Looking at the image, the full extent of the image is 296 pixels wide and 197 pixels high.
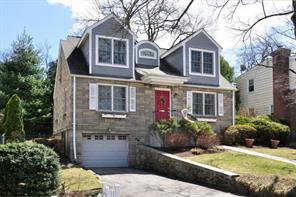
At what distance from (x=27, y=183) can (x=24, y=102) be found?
1013 inches

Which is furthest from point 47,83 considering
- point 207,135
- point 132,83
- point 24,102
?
point 207,135

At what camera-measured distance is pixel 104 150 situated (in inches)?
979

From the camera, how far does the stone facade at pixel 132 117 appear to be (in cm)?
2394

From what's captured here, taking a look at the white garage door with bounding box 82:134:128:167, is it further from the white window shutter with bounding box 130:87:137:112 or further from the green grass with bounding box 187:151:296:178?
the green grass with bounding box 187:151:296:178

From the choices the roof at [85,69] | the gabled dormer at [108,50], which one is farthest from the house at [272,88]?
the gabled dormer at [108,50]

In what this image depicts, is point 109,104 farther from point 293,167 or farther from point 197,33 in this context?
point 293,167

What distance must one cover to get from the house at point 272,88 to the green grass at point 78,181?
16.7 meters

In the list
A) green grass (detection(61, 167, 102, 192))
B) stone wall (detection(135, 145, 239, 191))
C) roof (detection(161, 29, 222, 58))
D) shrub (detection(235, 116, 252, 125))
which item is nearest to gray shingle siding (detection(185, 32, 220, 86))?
roof (detection(161, 29, 222, 58))

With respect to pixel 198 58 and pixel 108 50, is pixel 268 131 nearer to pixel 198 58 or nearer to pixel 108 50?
pixel 198 58

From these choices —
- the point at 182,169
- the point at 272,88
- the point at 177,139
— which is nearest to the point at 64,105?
the point at 177,139

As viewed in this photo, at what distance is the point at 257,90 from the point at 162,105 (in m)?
14.1

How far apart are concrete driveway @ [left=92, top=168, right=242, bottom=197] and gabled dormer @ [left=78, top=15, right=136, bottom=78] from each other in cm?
609

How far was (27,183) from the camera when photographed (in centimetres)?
1215

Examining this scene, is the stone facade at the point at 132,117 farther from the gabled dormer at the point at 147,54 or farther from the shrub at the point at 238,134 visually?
the gabled dormer at the point at 147,54
